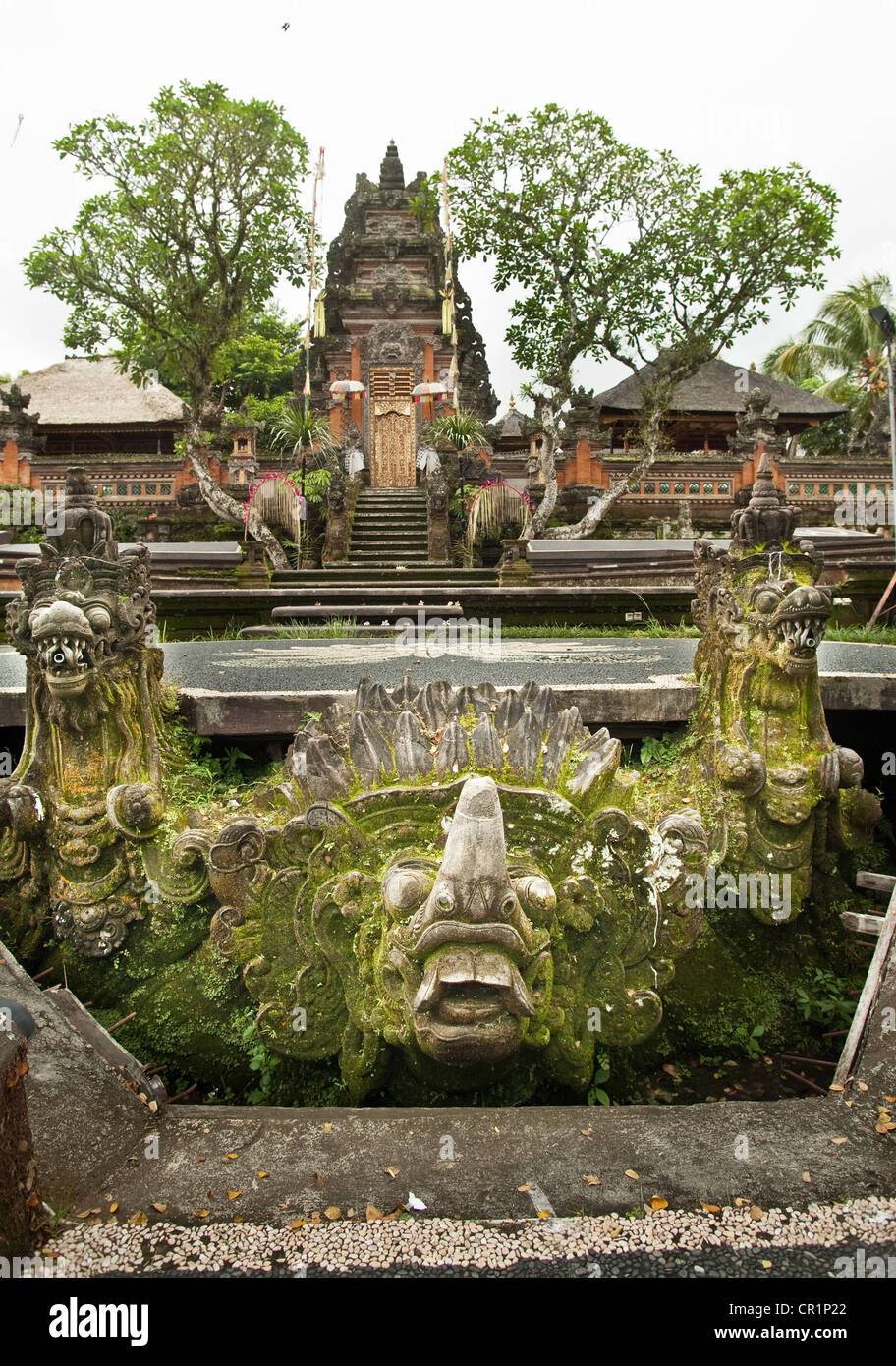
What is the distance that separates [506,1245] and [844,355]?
3661cm

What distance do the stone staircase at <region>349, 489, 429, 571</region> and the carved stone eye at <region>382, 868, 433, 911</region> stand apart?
40.9ft

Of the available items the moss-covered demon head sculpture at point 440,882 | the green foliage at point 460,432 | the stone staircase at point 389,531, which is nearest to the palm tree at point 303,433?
the stone staircase at point 389,531

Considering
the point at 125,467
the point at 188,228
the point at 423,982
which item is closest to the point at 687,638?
the point at 423,982

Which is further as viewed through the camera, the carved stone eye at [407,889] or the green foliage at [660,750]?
the green foliage at [660,750]

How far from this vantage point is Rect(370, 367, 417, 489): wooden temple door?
2138cm

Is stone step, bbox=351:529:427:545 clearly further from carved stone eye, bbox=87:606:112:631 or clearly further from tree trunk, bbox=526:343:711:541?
carved stone eye, bbox=87:606:112:631

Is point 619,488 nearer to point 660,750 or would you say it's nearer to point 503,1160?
point 660,750

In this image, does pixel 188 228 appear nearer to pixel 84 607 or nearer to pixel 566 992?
pixel 84 607

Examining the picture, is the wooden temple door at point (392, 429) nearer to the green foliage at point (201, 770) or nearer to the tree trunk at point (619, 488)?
the tree trunk at point (619, 488)

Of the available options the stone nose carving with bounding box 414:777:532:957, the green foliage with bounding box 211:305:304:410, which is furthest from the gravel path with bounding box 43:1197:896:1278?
the green foliage with bounding box 211:305:304:410

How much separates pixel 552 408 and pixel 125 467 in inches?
391

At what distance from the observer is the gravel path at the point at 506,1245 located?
1.77 meters

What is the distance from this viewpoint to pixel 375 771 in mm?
2746

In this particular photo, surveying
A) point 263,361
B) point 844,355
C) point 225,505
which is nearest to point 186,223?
point 225,505
